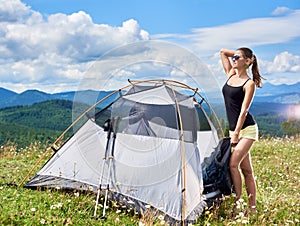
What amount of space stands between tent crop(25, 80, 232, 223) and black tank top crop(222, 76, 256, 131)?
25.3 inches

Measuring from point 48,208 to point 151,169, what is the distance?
148cm

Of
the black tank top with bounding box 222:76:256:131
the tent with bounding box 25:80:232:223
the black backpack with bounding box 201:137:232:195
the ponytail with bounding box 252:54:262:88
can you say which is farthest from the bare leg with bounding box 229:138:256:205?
the ponytail with bounding box 252:54:262:88

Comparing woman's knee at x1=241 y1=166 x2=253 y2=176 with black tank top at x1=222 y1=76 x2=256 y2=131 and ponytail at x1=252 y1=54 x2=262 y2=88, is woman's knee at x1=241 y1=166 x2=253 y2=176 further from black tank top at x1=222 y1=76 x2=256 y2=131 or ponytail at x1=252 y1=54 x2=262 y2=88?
ponytail at x1=252 y1=54 x2=262 y2=88

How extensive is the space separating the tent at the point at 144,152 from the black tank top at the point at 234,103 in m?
0.64

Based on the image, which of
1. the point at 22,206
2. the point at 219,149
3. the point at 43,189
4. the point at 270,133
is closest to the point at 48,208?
the point at 22,206

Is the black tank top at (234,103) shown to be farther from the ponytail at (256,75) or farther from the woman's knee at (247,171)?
the woman's knee at (247,171)

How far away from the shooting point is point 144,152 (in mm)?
5953

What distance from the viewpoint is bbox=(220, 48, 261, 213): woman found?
18.6 ft

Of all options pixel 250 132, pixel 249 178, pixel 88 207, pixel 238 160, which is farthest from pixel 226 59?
pixel 88 207

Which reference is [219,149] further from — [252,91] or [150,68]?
[150,68]

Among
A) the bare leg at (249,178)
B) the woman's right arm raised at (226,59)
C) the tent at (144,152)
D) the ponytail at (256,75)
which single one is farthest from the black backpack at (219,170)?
the woman's right arm raised at (226,59)

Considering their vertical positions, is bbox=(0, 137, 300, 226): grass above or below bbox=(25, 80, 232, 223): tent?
below

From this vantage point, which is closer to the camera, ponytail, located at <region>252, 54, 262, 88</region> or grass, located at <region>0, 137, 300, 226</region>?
grass, located at <region>0, 137, 300, 226</region>

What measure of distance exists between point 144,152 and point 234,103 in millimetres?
1447
